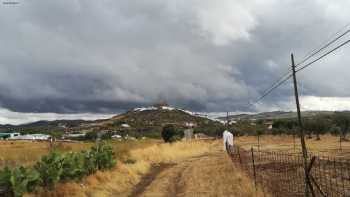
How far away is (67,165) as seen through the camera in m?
20.7

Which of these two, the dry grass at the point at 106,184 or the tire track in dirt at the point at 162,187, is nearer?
the dry grass at the point at 106,184

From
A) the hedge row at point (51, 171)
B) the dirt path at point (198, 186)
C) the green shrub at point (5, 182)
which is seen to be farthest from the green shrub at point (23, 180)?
the dirt path at point (198, 186)

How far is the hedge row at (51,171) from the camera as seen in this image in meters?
15.4

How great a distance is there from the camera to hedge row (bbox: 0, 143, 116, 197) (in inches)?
605

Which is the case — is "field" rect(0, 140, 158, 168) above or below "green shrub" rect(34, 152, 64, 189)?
above

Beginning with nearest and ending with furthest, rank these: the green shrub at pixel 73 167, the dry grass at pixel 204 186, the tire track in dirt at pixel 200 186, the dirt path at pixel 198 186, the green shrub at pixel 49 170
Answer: the green shrub at pixel 49 170 → the dry grass at pixel 204 186 → the tire track in dirt at pixel 200 186 → the dirt path at pixel 198 186 → the green shrub at pixel 73 167

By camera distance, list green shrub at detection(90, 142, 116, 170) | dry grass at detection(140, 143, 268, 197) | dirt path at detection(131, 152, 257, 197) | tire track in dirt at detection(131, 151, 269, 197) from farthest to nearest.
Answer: green shrub at detection(90, 142, 116, 170), dirt path at detection(131, 152, 257, 197), tire track in dirt at detection(131, 151, 269, 197), dry grass at detection(140, 143, 268, 197)

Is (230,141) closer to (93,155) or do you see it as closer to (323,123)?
(93,155)

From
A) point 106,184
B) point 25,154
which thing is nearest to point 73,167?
point 106,184

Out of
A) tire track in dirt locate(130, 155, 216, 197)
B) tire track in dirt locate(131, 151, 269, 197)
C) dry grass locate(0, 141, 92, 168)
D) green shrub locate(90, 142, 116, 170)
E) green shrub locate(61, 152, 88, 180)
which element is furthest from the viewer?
green shrub locate(90, 142, 116, 170)

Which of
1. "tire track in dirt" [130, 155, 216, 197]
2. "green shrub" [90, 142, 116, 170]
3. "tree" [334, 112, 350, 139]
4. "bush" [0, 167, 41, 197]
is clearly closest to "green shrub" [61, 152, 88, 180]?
"tire track in dirt" [130, 155, 216, 197]

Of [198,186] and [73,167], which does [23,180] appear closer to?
[73,167]

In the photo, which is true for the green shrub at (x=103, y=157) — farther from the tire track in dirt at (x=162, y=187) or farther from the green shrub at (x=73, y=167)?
the green shrub at (x=73, y=167)

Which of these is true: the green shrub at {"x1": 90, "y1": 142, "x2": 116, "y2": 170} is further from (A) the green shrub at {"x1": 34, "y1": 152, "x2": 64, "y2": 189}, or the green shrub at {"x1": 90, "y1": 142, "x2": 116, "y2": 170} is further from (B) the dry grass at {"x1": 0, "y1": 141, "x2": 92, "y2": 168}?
(A) the green shrub at {"x1": 34, "y1": 152, "x2": 64, "y2": 189}
